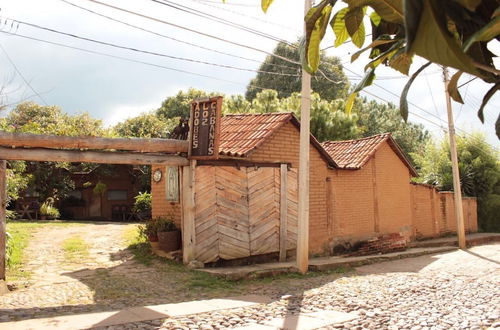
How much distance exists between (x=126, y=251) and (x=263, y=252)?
3.61 m

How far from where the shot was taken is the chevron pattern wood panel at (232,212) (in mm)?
10281

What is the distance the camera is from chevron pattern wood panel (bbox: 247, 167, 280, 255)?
35.5 ft

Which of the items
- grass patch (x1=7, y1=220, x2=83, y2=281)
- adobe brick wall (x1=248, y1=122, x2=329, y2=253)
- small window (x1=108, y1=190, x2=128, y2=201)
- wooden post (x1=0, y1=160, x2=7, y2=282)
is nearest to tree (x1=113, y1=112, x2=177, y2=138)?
small window (x1=108, y1=190, x2=128, y2=201)

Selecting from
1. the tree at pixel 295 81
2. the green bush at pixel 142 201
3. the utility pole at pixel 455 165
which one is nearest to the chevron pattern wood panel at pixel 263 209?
the green bush at pixel 142 201

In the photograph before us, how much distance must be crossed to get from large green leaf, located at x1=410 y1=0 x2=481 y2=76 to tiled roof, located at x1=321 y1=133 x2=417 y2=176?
42.6ft

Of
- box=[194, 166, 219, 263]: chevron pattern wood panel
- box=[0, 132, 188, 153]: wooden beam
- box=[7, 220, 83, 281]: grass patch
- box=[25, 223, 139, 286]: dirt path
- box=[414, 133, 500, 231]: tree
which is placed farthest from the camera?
box=[414, 133, 500, 231]: tree

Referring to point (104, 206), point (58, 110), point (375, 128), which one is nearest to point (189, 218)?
point (104, 206)

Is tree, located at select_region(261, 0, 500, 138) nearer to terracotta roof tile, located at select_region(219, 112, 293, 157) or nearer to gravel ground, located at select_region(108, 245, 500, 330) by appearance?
gravel ground, located at select_region(108, 245, 500, 330)

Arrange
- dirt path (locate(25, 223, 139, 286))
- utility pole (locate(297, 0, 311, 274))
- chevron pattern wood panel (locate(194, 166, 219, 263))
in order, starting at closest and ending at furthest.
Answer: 1. dirt path (locate(25, 223, 139, 286))
2. utility pole (locate(297, 0, 311, 274))
3. chevron pattern wood panel (locate(194, 166, 219, 263))

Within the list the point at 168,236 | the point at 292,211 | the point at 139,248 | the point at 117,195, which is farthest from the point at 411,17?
the point at 117,195

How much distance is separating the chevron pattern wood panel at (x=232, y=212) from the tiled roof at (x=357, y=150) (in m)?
4.32

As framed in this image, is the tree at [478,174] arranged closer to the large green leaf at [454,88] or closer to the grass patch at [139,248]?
the grass patch at [139,248]

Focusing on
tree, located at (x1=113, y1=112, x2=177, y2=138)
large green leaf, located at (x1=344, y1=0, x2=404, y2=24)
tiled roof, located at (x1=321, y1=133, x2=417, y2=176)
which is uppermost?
tree, located at (x1=113, y1=112, x2=177, y2=138)

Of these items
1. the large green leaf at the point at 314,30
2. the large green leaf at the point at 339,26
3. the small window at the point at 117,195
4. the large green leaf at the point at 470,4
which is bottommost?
the large green leaf at the point at 470,4
